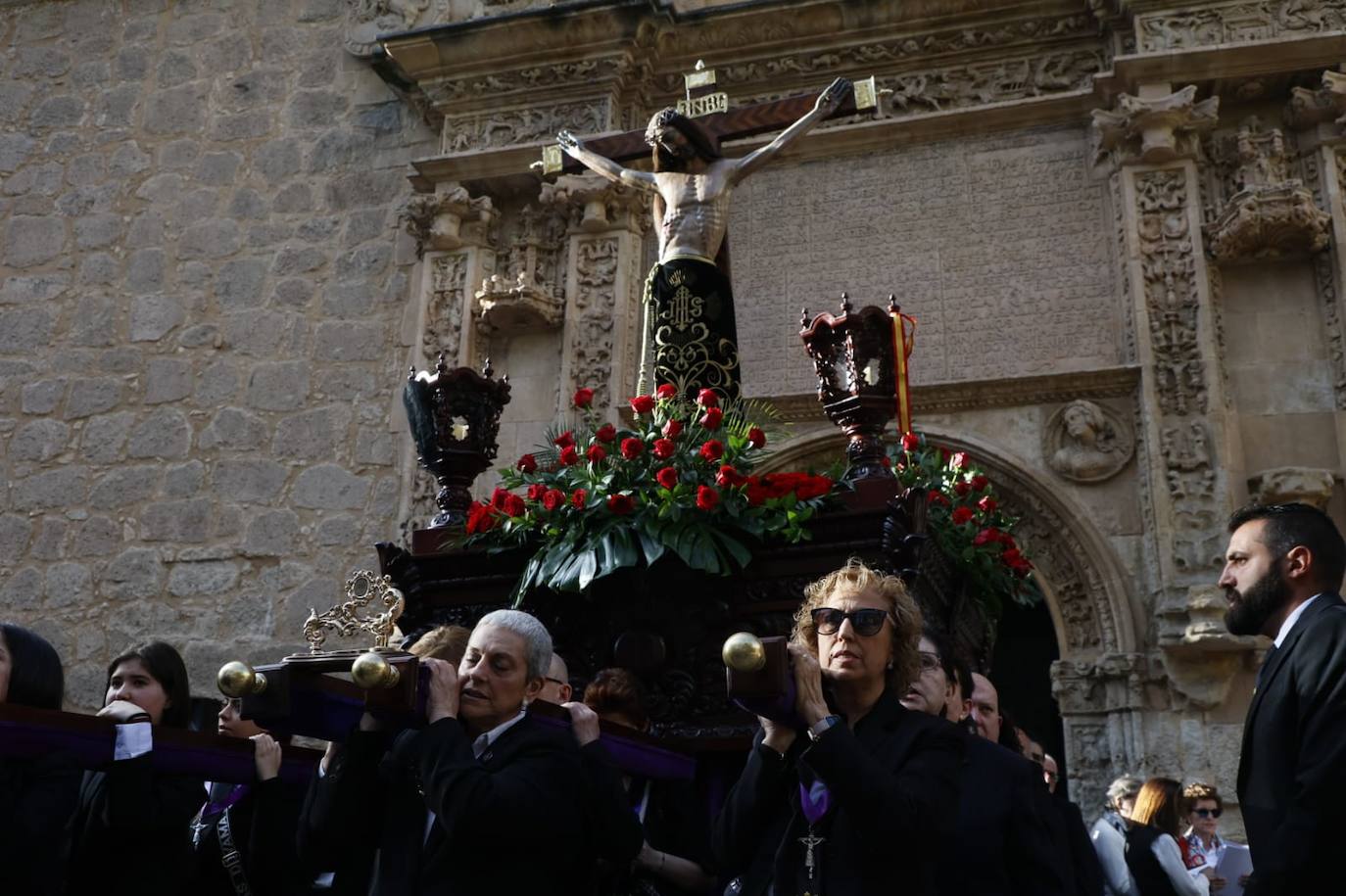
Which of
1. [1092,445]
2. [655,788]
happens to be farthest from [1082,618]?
[655,788]

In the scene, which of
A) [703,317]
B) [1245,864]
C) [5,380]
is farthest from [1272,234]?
[5,380]

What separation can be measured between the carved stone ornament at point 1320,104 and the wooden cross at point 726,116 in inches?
153

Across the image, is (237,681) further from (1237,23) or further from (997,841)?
(1237,23)

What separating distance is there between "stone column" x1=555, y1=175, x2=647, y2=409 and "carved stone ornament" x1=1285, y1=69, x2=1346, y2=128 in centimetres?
427

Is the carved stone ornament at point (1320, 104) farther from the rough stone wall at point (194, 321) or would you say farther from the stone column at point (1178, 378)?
the rough stone wall at point (194, 321)

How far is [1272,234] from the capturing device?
8.23 metres

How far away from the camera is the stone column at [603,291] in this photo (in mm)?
9234

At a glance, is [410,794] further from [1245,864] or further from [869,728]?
[1245,864]

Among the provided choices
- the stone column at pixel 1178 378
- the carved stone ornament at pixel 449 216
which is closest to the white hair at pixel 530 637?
the stone column at pixel 1178 378

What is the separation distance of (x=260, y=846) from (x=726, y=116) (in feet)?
11.8

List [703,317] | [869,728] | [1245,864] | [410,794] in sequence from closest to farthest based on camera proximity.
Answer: [869,728], [410,794], [703,317], [1245,864]

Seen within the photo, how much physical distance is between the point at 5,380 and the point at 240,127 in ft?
8.94

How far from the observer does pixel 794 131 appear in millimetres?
5777

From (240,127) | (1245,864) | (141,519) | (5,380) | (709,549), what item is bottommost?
(1245,864)
